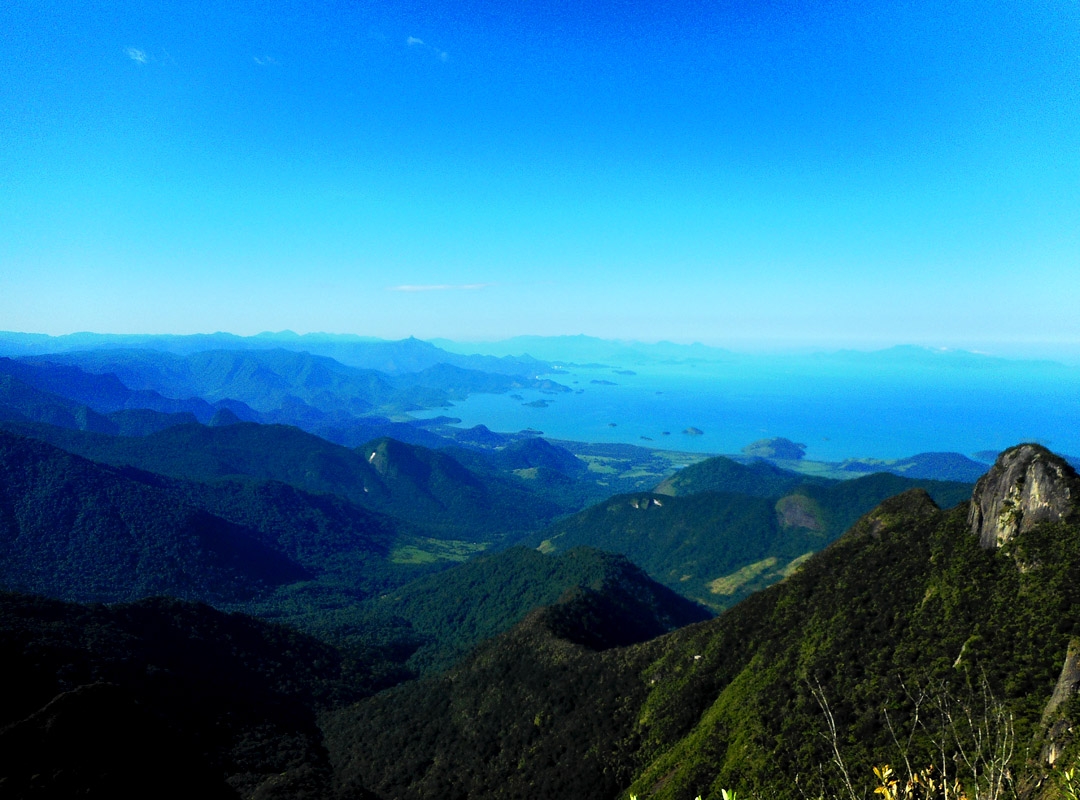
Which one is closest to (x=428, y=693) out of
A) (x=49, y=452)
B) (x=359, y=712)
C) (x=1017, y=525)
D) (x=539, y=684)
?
(x=359, y=712)

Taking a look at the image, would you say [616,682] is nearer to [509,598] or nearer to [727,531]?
[509,598]

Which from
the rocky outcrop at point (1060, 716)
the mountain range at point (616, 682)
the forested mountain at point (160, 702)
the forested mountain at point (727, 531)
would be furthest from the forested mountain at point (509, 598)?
the rocky outcrop at point (1060, 716)

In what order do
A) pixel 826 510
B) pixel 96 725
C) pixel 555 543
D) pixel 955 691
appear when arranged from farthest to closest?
pixel 555 543 → pixel 826 510 → pixel 96 725 → pixel 955 691

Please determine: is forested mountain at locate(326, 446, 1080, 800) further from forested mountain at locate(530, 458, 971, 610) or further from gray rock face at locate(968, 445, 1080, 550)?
forested mountain at locate(530, 458, 971, 610)

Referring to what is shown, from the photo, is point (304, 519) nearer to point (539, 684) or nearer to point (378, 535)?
point (378, 535)

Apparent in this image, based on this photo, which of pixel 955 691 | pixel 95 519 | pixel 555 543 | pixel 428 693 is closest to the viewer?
pixel 955 691

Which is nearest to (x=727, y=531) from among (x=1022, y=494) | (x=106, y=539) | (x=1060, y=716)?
(x=1022, y=494)
